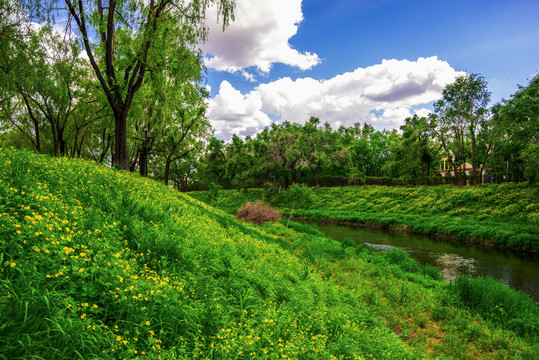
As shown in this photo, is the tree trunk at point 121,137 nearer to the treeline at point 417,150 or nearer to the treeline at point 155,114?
the treeline at point 155,114

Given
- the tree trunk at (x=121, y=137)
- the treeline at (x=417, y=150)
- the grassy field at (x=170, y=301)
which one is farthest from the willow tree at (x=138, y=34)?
the treeline at (x=417, y=150)

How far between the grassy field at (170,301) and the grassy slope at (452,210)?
13.3 meters

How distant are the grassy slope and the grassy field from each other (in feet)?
43.7

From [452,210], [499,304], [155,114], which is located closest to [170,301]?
[499,304]

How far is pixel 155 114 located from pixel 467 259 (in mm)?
24207

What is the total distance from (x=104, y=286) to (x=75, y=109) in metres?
25.5

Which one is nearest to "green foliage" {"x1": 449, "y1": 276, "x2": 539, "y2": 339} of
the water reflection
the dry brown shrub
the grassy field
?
the grassy field

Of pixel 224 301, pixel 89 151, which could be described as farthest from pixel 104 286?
pixel 89 151

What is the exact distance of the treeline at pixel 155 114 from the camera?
47.4ft

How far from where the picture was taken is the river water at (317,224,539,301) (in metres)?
12.6

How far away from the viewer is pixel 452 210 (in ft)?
88.8

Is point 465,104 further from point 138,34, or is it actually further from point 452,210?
point 138,34

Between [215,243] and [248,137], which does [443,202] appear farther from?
[248,137]

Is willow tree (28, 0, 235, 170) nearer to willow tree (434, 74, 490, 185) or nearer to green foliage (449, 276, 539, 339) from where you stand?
green foliage (449, 276, 539, 339)
